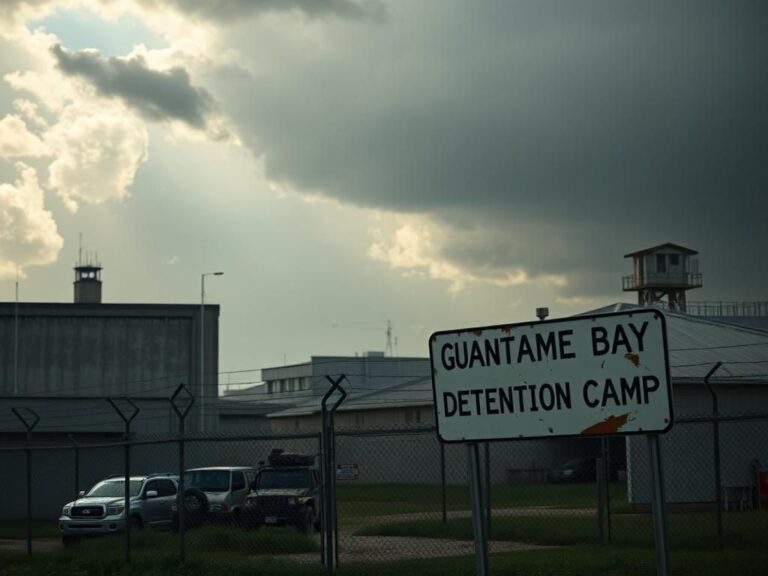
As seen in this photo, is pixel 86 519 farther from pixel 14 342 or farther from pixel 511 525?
pixel 14 342

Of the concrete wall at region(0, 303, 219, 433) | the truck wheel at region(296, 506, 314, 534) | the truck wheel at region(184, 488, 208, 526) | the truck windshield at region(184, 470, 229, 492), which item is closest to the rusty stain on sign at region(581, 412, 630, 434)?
the truck wheel at region(296, 506, 314, 534)

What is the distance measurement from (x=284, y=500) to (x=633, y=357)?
18353 mm

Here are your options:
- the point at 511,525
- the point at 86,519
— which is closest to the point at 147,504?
the point at 86,519

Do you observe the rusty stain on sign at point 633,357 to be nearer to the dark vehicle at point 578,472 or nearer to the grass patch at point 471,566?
the grass patch at point 471,566

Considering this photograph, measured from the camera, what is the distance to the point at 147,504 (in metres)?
25.7

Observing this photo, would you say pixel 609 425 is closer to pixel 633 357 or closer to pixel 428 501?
pixel 633 357

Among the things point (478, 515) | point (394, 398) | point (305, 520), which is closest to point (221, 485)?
point (305, 520)

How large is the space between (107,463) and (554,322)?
109ft

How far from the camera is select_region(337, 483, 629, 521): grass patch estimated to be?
29.9m

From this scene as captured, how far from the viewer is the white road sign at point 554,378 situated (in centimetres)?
598

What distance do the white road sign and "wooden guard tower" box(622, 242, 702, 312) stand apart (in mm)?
67130

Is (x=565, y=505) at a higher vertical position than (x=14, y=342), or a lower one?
lower

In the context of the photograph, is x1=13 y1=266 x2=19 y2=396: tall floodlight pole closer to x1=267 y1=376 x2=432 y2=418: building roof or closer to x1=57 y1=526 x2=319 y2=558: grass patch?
x1=267 y1=376 x2=432 y2=418: building roof

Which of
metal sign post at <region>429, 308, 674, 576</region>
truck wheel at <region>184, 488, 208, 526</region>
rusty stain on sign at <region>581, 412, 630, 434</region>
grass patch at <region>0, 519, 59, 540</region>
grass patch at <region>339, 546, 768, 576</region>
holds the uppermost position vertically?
metal sign post at <region>429, 308, 674, 576</region>
